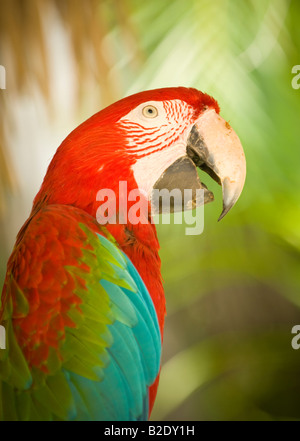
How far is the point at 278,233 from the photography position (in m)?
1.23

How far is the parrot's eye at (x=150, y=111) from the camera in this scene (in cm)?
88

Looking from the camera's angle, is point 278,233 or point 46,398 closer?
point 46,398

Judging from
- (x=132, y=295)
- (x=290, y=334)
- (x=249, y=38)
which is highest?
(x=249, y=38)

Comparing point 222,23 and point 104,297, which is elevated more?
point 222,23

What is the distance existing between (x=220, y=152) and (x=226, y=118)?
1.31 ft

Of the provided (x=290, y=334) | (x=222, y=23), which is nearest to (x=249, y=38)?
(x=222, y=23)

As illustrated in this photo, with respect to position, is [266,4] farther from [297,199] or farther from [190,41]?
[297,199]

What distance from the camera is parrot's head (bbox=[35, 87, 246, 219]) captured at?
847mm

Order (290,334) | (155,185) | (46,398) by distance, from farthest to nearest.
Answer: (290,334) → (155,185) → (46,398)

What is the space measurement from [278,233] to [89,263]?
0.69 m
